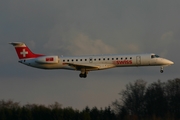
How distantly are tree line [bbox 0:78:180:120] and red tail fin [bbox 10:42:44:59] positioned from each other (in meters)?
14.3

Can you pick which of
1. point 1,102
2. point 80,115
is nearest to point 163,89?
point 80,115

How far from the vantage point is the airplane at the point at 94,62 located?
2810 inches

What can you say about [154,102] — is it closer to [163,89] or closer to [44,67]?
[163,89]

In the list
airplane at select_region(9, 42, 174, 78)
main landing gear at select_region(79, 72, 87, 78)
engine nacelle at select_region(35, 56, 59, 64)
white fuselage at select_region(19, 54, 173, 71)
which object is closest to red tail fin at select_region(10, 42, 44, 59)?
airplane at select_region(9, 42, 174, 78)

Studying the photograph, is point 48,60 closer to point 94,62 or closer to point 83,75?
point 83,75

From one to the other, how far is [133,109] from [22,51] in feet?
80.4

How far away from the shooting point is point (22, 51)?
7744 cm

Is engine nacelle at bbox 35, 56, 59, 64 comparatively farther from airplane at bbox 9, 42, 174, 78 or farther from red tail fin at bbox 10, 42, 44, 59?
red tail fin at bbox 10, 42, 44, 59

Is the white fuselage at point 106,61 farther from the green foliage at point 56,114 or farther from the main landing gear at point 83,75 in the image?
the green foliage at point 56,114

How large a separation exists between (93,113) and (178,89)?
47.5 ft

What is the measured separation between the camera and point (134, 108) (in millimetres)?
95375

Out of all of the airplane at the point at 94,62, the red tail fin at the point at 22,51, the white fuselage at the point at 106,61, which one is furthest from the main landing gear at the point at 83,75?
the red tail fin at the point at 22,51

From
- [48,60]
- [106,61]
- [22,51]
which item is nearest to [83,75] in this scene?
[106,61]

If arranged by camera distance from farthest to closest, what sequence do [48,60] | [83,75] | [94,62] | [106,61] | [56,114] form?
[56,114], [48,60], [83,75], [94,62], [106,61]
